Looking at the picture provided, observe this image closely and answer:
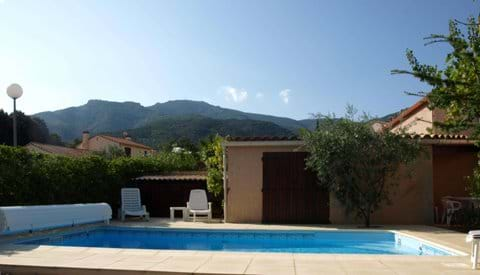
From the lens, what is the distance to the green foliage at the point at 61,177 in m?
12.6

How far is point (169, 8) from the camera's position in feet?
49.6

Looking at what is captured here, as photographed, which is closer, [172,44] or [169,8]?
[169,8]

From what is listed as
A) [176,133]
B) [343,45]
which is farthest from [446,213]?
[176,133]

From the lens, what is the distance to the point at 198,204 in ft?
54.1

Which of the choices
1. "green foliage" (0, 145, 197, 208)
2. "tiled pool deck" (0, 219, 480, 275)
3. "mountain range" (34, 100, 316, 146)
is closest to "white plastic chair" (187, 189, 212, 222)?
"green foliage" (0, 145, 197, 208)

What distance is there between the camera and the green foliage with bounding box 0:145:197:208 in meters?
12.6

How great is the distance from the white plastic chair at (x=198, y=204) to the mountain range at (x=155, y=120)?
156ft

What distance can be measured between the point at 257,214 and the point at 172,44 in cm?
652

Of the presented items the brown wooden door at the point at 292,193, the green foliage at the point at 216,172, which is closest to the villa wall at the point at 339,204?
the brown wooden door at the point at 292,193

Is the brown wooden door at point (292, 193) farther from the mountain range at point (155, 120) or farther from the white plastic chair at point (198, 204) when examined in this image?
the mountain range at point (155, 120)

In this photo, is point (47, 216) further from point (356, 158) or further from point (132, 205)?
point (356, 158)

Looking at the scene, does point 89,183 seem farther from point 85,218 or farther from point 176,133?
point 176,133

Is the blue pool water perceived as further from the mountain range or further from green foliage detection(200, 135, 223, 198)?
the mountain range

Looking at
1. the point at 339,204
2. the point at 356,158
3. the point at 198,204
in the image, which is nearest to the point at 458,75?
the point at 356,158
